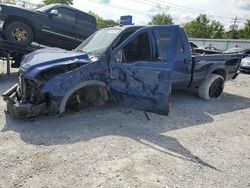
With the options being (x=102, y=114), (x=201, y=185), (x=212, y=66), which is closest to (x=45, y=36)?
(x=102, y=114)

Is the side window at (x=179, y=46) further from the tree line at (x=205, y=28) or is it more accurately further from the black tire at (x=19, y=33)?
the tree line at (x=205, y=28)

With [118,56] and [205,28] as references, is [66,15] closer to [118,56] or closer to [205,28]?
[118,56]

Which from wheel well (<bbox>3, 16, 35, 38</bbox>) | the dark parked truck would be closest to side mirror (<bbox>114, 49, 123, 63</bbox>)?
the dark parked truck

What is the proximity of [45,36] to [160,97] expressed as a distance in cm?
540

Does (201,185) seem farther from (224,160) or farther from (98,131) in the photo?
(98,131)

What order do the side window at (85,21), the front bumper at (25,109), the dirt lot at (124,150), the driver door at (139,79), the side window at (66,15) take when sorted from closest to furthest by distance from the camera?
1. the dirt lot at (124,150)
2. the front bumper at (25,109)
3. the driver door at (139,79)
4. the side window at (66,15)
5. the side window at (85,21)

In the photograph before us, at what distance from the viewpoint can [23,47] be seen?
8.95 metres

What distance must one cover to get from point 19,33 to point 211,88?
5.84 metres

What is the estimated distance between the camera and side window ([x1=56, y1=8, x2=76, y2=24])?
9688mm

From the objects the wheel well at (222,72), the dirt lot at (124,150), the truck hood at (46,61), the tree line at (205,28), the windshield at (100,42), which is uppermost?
the tree line at (205,28)

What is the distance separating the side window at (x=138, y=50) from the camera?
19.3 feet

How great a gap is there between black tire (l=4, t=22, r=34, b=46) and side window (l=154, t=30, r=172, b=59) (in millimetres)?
4499

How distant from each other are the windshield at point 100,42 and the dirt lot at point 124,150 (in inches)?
50.4

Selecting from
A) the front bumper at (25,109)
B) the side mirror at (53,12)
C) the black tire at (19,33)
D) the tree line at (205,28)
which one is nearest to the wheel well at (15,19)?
the black tire at (19,33)
